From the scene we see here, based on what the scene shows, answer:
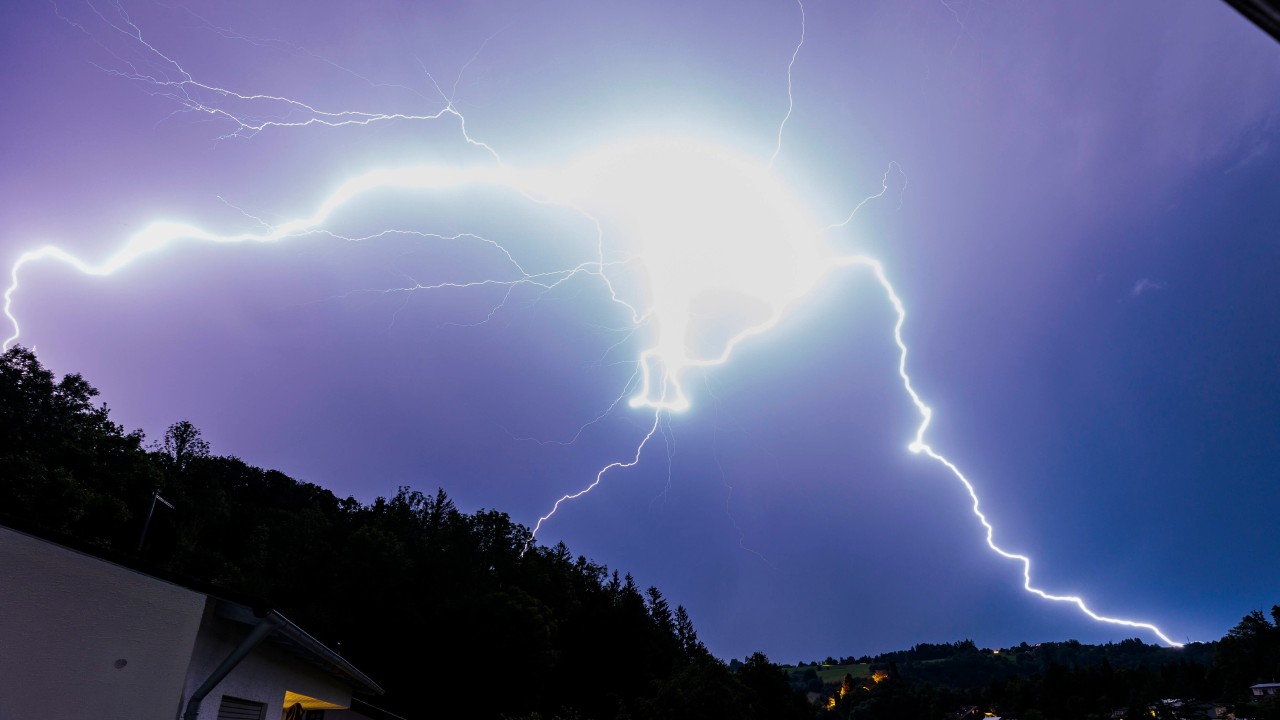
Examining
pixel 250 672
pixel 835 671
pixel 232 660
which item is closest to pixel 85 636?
pixel 232 660

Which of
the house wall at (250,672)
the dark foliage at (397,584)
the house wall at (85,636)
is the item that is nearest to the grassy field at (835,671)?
the dark foliage at (397,584)

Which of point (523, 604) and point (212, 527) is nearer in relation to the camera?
point (523, 604)

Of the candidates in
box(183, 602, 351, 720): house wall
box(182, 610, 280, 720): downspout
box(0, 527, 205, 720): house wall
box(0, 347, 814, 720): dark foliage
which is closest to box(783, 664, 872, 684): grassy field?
box(0, 347, 814, 720): dark foliage

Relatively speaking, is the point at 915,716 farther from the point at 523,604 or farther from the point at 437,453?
the point at 437,453

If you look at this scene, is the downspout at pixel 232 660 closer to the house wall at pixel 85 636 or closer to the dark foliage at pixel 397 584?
the house wall at pixel 85 636

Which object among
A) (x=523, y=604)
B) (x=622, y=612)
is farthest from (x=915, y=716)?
(x=523, y=604)

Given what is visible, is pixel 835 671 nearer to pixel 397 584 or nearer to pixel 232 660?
pixel 397 584
